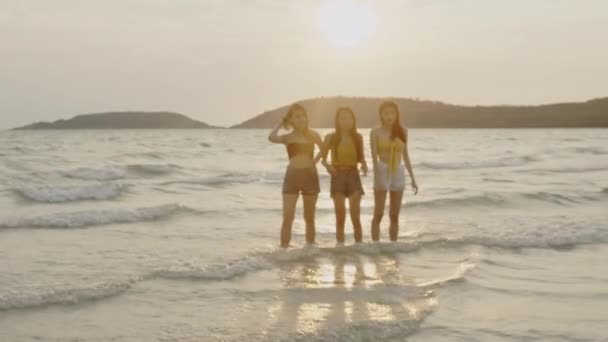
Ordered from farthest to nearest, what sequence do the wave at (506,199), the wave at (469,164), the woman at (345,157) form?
the wave at (469,164) → the wave at (506,199) → the woman at (345,157)

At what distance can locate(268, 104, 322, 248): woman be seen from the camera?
842cm

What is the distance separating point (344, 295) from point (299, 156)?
2384mm

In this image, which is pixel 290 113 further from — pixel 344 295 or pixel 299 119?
pixel 344 295

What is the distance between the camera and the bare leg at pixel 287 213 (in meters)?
8.72

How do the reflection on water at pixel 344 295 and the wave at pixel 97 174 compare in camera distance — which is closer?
the reflection on water at pixel 344 295

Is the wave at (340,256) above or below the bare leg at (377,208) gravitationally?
below

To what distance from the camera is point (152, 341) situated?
207 inches

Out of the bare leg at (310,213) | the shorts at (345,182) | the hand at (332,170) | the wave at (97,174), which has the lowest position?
the wave at (97,174)

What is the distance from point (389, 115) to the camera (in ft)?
28.6

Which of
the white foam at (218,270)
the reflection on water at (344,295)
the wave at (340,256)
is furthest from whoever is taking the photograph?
the white foam at (218,270)

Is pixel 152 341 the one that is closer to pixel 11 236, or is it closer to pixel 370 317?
pixel 370 317

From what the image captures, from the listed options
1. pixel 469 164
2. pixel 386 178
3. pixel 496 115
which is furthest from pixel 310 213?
pixel 496 115

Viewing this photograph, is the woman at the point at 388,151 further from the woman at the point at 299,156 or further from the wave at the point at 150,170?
the wave at the point at 150,170

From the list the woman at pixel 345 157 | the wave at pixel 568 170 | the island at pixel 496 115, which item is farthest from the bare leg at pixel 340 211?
the island at pixel 496 115
